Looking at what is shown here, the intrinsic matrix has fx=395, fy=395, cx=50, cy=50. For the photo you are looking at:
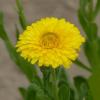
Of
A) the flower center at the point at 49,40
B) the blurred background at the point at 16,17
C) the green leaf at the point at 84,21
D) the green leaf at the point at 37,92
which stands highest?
the blurred background at the point at 16,17

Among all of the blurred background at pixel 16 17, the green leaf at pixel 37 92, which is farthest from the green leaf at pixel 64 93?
the blurred background at pixel 16 17

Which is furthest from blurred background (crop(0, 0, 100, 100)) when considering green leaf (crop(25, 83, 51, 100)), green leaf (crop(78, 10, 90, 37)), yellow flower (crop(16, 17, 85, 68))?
yellow flower (crop(16, 17, 85, 68))

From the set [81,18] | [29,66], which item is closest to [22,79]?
[81,18]

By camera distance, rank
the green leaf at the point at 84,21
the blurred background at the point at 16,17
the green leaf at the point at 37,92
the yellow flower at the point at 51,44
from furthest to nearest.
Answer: the blurred background at the point at 16,17, the green leaf at the point at 84,21, the green leaf at the point at 37,92, the yellow flower at the point at 51,44

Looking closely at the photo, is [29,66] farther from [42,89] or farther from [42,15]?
[42,15]

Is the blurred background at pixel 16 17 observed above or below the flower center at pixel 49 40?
above

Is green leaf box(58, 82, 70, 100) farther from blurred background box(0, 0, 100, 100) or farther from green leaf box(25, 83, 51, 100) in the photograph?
blurred background box(0, 0, 100, 100)

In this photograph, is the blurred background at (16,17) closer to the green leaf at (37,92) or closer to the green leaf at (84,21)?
the green leaf at (84,21)
